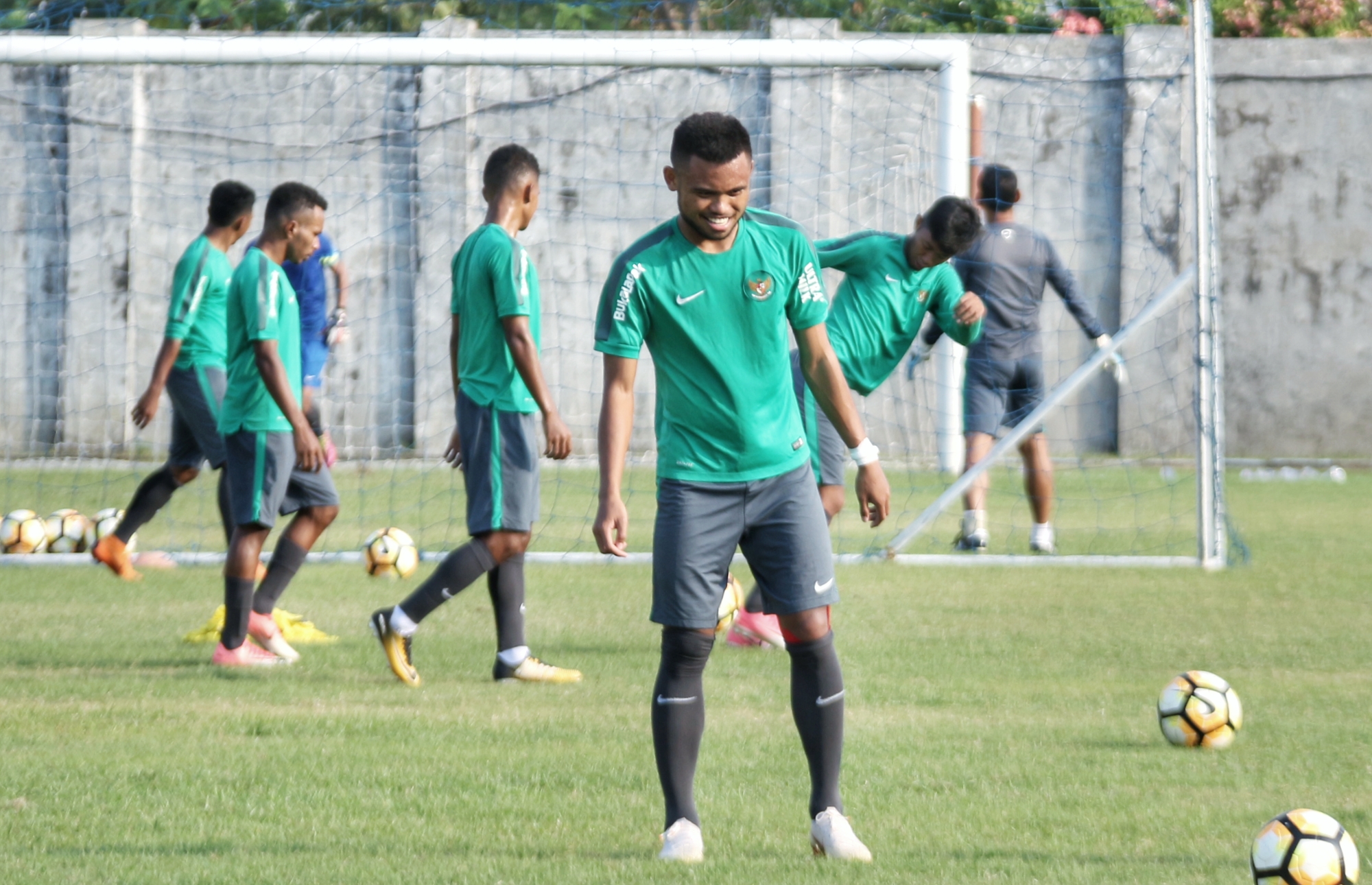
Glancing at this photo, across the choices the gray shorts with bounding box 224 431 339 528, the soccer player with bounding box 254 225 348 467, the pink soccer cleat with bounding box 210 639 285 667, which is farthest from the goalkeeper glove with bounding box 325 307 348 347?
the pink soccer cleat with bounding box 210 639 285 667

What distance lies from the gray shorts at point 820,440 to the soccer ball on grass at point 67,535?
4895mm

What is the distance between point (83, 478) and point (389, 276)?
364 centimetres

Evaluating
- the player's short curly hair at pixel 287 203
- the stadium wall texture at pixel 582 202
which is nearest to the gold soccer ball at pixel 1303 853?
the player's short curly hair at pixel 287 203

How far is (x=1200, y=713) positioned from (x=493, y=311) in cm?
289

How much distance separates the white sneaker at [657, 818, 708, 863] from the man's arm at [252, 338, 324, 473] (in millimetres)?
2963

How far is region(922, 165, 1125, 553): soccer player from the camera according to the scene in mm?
9953

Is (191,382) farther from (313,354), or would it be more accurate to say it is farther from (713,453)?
(713,453)

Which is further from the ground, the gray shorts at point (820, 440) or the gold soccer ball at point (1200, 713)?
the gray shorts at point (820, 440)

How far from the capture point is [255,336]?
6.40m

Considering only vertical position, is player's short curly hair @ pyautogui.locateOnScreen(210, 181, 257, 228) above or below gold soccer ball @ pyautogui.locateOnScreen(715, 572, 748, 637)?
above

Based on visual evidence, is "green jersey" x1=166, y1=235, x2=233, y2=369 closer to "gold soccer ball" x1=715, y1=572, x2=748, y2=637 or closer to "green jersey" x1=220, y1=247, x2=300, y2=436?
"green jersey" x1=220, y1=247, x2=300, y2=436

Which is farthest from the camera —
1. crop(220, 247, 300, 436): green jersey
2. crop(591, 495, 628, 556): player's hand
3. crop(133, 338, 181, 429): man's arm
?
crop(133, 338, 181, 429): man's arm

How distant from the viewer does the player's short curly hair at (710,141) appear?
385 cm

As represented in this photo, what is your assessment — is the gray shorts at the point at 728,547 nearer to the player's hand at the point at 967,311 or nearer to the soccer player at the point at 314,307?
the player's hand at the point at 967,311
